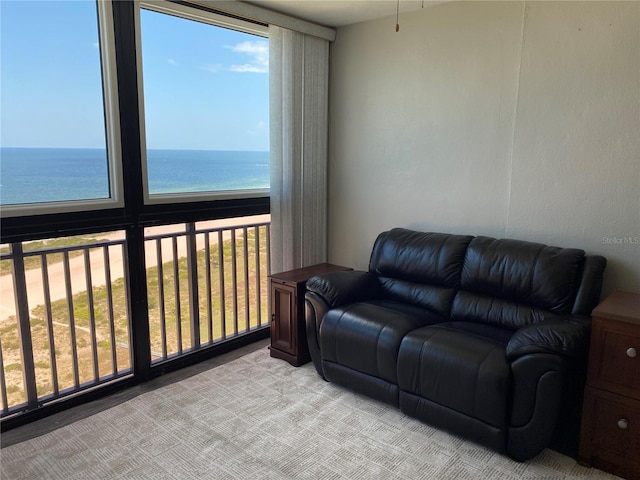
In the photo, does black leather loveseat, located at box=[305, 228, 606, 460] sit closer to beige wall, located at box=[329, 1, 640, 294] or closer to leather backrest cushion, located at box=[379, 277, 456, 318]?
leather backrest cushion, located at box=[379, 277, 456, 318]

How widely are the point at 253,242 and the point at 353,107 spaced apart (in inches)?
54.2

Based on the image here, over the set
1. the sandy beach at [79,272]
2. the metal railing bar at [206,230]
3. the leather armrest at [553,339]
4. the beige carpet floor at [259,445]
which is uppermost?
the metal railing bar at [206,230]

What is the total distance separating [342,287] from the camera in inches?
115

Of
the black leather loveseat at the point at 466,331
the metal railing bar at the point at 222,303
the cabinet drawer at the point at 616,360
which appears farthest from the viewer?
the metal railing bar at the point at 222,303

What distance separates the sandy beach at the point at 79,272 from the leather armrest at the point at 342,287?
97 cm

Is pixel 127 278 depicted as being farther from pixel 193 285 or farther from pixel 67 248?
pixel 193 285

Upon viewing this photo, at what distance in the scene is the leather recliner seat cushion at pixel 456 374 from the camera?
6.93 ft

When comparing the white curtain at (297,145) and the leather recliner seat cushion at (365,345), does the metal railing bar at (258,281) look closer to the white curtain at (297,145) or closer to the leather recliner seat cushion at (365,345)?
the white curtain at (297,145)

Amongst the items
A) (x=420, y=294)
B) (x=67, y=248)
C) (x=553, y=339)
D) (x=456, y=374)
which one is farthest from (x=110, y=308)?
(x=553, y=339)

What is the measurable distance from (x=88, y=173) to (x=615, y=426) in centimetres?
298

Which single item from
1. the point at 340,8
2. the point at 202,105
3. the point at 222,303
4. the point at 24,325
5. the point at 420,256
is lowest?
the point at 222,303

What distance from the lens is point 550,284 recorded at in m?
2.46

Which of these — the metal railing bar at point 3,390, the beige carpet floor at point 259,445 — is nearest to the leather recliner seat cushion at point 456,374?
the beige carpet floor at point 259,445

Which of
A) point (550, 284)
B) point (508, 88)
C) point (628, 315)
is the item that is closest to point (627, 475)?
point (628, 315)
